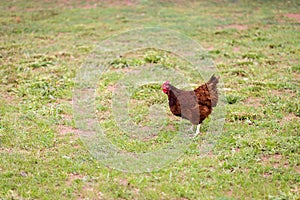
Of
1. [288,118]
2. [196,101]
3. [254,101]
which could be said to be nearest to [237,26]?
[254,101]

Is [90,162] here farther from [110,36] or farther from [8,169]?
[110,36]

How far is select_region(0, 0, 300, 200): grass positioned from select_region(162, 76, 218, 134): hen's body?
314mm

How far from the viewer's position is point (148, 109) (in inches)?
258

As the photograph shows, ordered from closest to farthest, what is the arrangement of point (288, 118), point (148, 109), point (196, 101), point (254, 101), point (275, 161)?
point (275, 161) → point (196, 101) → point (288, 118) → point (148, 109) → point (254, 101)

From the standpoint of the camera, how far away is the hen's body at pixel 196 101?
5590 millimetres

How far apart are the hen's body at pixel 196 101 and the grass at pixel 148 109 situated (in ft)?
1.03

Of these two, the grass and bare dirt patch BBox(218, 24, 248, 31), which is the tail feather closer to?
the grass

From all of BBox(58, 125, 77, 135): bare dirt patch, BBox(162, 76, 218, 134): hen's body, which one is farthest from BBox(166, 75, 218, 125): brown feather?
BBox(58, 125, 77, 135): bare dirt patch

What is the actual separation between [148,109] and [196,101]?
115 centimetres

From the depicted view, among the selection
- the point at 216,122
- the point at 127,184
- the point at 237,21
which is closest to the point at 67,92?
the point at 216,122

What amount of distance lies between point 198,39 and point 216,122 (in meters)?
4.62

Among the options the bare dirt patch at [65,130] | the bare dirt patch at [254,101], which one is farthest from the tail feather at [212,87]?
the bare dirt patch at [65,130]

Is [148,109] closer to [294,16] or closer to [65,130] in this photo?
[65,130]

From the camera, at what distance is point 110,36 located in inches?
423
